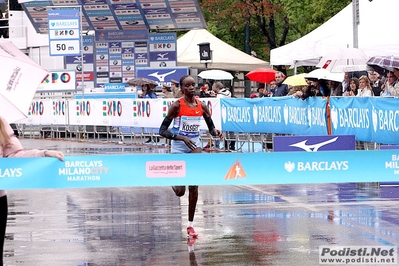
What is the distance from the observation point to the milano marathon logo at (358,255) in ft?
34.1

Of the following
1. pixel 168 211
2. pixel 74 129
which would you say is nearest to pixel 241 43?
pixel 74 129

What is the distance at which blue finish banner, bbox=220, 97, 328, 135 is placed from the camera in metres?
21.4

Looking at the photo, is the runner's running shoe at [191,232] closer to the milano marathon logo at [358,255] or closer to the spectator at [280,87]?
the milano marathon logo at [358,255]

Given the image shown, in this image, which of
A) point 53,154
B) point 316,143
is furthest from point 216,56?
point 53,154

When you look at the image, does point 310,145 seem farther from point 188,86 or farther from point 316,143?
point 188,86

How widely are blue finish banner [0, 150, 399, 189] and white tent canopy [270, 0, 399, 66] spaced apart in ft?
44.1

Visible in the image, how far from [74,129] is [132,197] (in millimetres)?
20600

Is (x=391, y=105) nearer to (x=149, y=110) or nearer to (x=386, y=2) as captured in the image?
(x=386, y=2)

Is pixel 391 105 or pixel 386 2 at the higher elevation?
pixel 386 2

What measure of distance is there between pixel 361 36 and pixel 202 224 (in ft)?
42.6

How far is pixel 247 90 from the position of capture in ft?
173

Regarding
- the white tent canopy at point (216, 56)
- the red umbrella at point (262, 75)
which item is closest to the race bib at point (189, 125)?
the red umbrella at point (262, 75)

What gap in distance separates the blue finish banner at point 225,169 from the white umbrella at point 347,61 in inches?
502

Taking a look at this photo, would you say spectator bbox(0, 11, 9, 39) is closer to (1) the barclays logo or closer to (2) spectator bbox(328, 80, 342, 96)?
(2) spectator bbox(328, 80, 342, 96)
